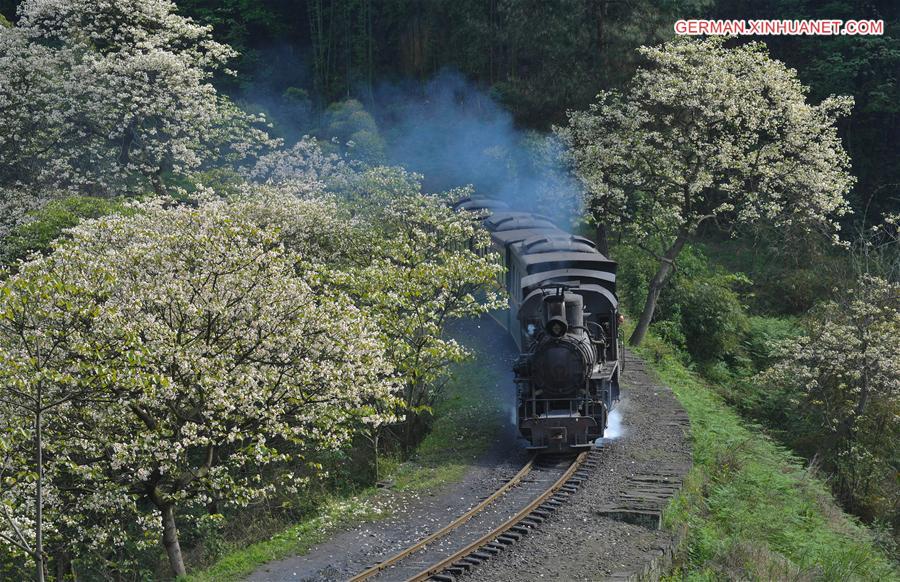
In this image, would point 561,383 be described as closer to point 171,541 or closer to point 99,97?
point 171,541

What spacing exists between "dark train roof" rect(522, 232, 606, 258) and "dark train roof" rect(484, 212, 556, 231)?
3.26m

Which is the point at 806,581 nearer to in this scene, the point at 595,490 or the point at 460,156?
the point at 595,490

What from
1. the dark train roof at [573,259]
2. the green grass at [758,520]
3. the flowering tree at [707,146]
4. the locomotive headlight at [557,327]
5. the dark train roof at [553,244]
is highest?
the flowering tree at [707,146]

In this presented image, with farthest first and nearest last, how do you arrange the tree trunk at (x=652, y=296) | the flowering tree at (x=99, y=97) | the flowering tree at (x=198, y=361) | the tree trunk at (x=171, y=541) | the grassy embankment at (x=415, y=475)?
1. the flowering tree at (x=99, y=97)
2. the tree trunk at (x=652, y=296)
3. the tree trunk at (x=171, y=541)
4. the grassy embankment at (x=415, y=475)
5. the flowering tree at (x=198, y=361)

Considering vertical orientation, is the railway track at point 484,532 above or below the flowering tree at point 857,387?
below

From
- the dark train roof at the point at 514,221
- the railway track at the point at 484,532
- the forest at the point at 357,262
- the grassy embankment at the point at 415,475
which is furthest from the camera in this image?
the dark train roof at the point at 514,221

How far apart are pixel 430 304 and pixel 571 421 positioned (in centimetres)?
457

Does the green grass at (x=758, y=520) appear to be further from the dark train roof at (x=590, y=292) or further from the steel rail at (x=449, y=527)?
the dark train roof at (x=590, y=292)

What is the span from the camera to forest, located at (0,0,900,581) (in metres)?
16.2

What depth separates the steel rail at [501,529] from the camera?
1490 centimetres

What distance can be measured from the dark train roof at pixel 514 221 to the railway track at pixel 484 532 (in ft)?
36.9

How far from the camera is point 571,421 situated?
787 inches

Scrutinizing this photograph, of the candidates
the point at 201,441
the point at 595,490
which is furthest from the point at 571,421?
the point at 201,441

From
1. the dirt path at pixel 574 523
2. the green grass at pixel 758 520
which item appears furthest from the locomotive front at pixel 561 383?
the green grass at pixel 758 520
